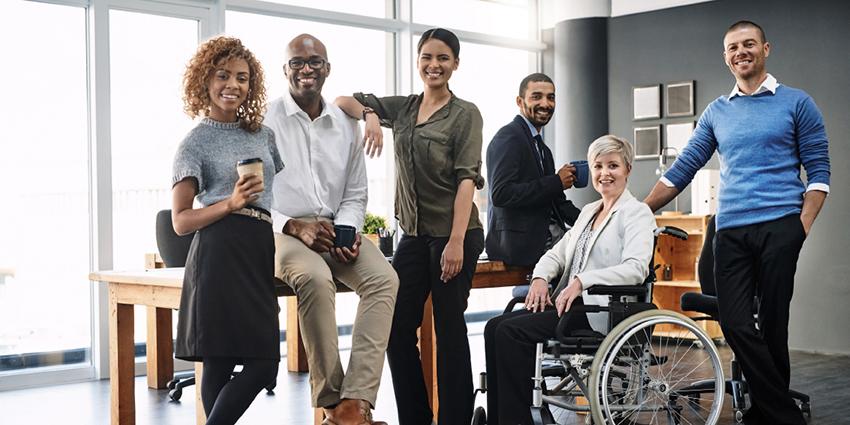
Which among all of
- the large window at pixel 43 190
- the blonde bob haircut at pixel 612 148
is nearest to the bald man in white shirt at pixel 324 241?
the blonde bob haircut at pixel 612 148

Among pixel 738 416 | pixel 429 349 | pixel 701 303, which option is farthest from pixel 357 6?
pixel 738 416

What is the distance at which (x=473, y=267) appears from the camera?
3.58 metres

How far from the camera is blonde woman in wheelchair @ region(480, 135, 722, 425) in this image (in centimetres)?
346

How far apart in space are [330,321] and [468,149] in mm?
817

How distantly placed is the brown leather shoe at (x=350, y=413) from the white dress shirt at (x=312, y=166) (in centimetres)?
58

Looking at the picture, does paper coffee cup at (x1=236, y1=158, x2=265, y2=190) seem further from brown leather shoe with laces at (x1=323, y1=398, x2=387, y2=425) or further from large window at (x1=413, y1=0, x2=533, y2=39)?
large window at (x1=413, y1=0, x2=533, y2=39)

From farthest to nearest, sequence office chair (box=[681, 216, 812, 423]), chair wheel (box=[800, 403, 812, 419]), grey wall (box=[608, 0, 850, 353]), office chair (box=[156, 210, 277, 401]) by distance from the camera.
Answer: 1. grey wall (box=[608, 0, 850, 353])
2. office chair (box=[156, 210, 277, 401])
3. chair wheel (box=[800, 403, 812, 419])
4. office chair (box=[681, 216, 812, 423])

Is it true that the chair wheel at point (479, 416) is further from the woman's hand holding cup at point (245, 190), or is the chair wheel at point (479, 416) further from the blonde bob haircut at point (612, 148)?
the woman's hand holding cup at point (245, 190)

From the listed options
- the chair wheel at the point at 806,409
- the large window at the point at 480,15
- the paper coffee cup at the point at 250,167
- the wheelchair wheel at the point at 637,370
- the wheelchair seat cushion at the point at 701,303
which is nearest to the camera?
the paper coffee cup at the point at 250,167

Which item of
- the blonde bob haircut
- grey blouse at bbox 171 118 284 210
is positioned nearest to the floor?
the blonde bob haircut

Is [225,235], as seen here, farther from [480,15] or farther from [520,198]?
[480,15]

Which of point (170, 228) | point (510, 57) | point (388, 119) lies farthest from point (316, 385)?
point (510, 57)

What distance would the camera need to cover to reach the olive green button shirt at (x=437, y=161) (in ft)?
11.5

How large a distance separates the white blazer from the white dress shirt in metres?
0.81
